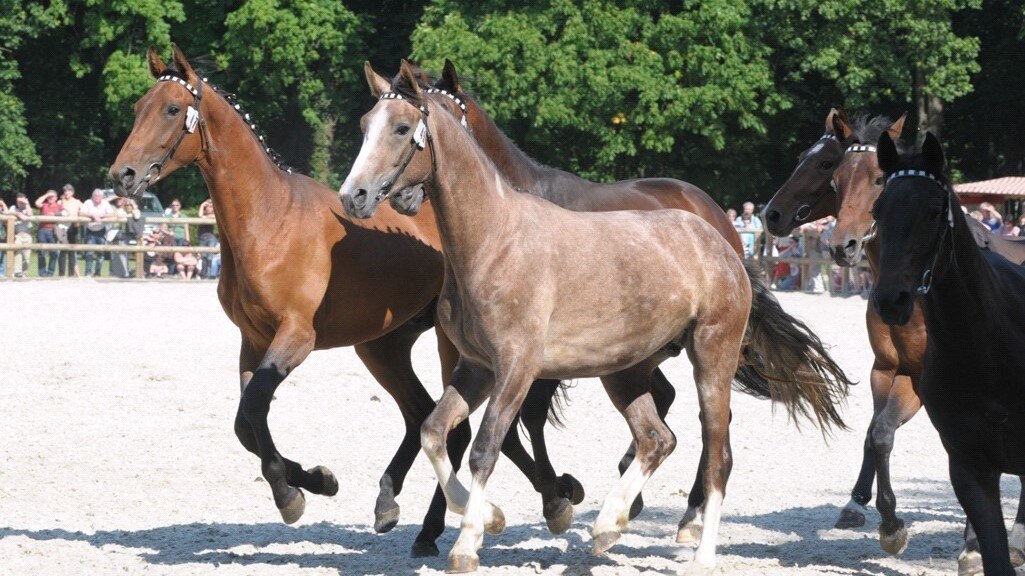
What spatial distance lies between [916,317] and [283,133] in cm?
3226

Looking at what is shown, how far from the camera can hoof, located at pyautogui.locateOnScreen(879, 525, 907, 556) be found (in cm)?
678

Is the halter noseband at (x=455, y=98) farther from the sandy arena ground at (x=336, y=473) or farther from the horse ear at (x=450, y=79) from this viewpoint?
the sandy arena ground at (x=336, y=473)

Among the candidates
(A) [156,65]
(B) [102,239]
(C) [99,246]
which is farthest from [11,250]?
(A) [156,65]

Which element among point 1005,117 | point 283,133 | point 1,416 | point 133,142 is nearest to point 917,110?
point 1005,117

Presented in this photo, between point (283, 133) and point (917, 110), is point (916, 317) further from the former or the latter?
point (283, 133)

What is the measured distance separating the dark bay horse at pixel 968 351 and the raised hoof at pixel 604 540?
1517 mm

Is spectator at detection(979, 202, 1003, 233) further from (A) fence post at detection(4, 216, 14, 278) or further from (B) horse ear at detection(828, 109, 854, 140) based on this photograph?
(A) fence post at detection(4, 216, 14, 278)

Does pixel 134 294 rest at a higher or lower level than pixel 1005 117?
lower

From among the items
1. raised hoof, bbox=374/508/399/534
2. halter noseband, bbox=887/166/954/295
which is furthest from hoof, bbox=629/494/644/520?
halter noseband, bbox=887/166/954/295

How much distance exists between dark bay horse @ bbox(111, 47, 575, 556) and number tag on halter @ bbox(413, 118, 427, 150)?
148 centimetres

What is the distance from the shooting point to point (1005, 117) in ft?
110

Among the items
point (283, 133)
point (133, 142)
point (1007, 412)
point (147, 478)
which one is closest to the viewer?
point (1007, 412)

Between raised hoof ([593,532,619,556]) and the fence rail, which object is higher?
raised hoof ([593,532,619,556])

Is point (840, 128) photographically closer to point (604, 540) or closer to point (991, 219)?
point (604, 540)
